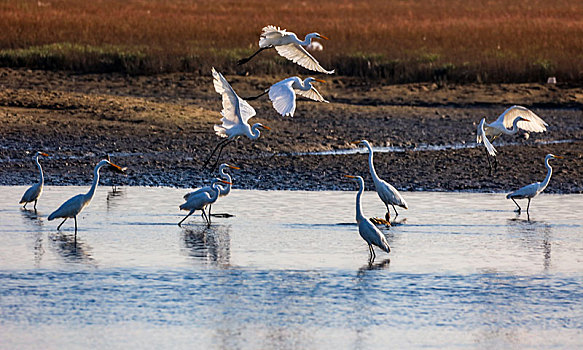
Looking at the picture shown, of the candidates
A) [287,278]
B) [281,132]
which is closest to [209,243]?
[287,278]

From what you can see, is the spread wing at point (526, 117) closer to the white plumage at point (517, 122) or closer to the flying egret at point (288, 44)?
the white plumage at point (517, 122)

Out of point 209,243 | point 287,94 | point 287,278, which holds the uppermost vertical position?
point 287,94

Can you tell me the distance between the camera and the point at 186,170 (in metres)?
15.0

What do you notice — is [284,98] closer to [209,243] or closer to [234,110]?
[234,110]

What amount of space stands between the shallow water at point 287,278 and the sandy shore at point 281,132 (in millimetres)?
2029

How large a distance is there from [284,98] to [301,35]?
70.1 ft

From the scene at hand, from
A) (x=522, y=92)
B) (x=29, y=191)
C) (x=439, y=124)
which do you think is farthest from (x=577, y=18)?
(x=29, y=191)

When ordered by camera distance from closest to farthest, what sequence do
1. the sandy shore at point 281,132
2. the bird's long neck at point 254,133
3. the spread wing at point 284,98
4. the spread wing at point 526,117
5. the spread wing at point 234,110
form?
1. the spread wing at point 284,98
2. the spread wing at point 234,110
3. the bird's long neck at point 254,133
4. the spread wing at point 526,117
5. the sandy shore at point 281,132

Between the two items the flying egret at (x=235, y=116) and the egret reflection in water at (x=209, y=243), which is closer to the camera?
the egret reflection in water at (x=209, y=243)

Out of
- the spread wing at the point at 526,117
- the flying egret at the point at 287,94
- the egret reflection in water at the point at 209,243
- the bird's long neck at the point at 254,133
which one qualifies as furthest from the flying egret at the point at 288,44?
the spread wing at the point at 526,117

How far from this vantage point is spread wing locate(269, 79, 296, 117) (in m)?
11.1

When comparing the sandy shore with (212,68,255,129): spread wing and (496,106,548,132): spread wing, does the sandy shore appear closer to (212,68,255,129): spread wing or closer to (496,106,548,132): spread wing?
(496,106,548,132): spread wing

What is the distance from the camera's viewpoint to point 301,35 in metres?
32.6

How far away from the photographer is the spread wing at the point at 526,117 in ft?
47.6
